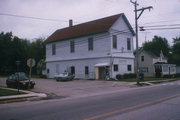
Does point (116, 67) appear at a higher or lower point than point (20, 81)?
higher

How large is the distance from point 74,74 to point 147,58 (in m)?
18.0

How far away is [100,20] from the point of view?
42562 mm

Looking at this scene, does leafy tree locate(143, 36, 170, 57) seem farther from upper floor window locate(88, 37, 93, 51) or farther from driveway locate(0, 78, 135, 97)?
driveway locate(0, 78, 135, 97)

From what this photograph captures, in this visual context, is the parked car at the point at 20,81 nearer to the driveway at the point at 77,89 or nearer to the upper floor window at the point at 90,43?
the driveway at the point at 77,89

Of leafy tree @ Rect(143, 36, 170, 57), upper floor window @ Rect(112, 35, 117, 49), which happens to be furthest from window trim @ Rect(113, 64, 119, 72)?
leafy tree @ Rect(143, 36, 170, 57)

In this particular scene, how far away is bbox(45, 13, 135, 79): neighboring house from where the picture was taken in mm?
37594

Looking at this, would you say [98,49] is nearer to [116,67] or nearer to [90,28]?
[116,67]

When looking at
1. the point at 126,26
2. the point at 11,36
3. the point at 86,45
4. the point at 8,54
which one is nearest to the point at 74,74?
the point at 86,45

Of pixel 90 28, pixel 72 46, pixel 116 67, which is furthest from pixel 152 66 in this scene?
pixel 72 46

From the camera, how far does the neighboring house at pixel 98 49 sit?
37594 millimetres

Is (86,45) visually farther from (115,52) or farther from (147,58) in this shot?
(147,58)

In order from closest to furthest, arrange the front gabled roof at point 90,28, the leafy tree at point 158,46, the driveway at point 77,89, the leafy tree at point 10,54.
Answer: the driveway at point 77,89, the front gabled roof at point 90,28, the leafy tree at point 10,54, the leafy tree at point 158,46

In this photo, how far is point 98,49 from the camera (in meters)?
38.8

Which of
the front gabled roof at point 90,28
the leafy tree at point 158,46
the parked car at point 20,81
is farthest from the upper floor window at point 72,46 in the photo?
the leafy tree at point 158,46
